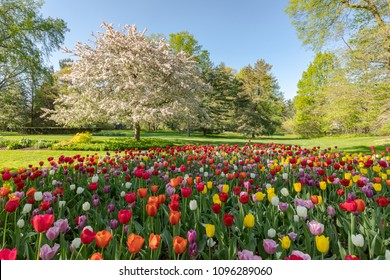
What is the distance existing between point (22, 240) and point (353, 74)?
14.6 meters

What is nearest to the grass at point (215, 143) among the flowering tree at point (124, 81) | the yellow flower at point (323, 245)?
the flowering tree at point (124, 81)

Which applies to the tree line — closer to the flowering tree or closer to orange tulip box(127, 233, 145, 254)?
the flowering tree

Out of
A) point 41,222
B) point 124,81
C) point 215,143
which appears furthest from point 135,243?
point 215,143

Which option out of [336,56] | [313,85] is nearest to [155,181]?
[336,56]

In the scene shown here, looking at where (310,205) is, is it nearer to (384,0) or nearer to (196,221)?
(196,221)

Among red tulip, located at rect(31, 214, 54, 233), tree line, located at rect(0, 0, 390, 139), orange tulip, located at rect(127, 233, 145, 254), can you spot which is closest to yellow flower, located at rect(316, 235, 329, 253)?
orange tulip, located at rect(127, 233, 145, 254)

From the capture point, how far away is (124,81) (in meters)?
15.1

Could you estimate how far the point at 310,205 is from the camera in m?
2.23

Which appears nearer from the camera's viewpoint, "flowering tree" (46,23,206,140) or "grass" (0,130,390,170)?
"grass" (0,130,390,170)

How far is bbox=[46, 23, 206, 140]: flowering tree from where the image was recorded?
14.6m

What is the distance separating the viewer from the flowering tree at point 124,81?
14594 millimetres

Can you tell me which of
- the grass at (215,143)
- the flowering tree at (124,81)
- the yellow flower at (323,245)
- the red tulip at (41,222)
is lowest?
the grass at (215,143)

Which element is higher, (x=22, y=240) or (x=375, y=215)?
(x=375, y=215)

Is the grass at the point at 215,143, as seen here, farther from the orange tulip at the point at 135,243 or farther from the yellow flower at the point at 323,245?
the yellow flower at the point at 323,245
